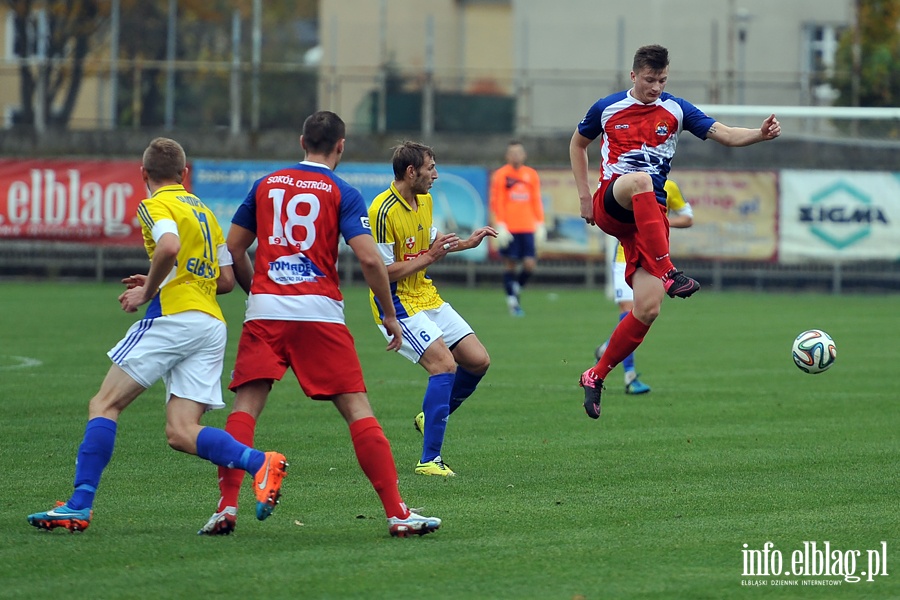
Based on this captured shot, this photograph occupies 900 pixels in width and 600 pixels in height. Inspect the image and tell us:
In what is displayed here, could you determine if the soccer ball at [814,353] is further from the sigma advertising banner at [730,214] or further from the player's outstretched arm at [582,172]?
the sigma advertising banner at [730,214]

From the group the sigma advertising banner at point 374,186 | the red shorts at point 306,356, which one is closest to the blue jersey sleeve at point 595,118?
the red shorts at point 306,356

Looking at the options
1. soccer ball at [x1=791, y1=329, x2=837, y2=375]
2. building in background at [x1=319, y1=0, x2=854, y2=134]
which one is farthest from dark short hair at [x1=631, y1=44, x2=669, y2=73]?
building in background at [x1=319, y1=0, x2=854, y2=134]

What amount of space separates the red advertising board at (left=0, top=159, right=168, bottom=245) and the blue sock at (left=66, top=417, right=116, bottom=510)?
827 inches

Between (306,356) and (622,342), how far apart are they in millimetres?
2982

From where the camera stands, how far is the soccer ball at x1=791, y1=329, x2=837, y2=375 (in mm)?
9586

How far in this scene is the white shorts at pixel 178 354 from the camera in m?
6.20

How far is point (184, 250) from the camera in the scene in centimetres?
626

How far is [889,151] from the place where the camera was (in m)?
27.0

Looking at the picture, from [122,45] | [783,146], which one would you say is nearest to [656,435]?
[783,146]

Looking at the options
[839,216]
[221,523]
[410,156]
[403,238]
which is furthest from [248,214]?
[839,216]

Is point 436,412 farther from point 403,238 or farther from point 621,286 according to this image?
point 621,286

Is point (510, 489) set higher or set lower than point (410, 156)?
lower

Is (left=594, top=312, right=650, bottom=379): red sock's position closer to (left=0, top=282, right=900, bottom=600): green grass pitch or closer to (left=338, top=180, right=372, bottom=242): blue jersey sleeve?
(left=0, top=282, right=900, bottom=600): green grass pitch

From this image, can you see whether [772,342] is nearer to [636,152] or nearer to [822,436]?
[822,436]
